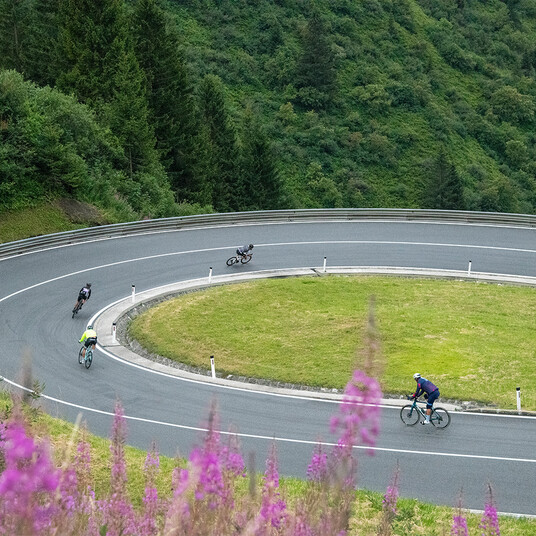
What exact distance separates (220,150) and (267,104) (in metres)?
17.0

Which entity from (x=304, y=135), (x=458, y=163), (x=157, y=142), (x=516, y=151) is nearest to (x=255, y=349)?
(x=157, y=142)

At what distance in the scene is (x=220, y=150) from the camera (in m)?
56.9

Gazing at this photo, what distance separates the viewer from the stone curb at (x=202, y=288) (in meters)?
22.2

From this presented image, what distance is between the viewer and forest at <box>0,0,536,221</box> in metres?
44.6

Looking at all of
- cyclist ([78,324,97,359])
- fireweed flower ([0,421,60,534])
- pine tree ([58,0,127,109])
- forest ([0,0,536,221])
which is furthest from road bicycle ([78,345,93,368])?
pine tree ([58,0,127,109])

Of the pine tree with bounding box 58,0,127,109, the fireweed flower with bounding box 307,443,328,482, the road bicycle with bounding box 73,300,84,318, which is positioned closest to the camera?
the fireweed flower with bounding box 307,443,328,482

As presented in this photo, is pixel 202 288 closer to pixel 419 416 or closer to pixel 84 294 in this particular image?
pixel 84 294

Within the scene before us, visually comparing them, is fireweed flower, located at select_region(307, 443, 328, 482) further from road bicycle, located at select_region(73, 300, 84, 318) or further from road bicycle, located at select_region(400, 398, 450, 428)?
road bicycle, located at select_region(73, 300, 84, 318)

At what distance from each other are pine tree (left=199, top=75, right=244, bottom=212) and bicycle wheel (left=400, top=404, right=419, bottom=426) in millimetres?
36612

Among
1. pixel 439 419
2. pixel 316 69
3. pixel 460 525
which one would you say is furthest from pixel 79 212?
pixel 460 525

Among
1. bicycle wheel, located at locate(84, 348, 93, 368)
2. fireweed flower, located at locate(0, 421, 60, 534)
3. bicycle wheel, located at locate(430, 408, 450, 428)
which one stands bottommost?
fireweed flower, located at locate(0, 421, 60, 534)

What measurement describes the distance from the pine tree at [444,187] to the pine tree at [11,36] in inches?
1271

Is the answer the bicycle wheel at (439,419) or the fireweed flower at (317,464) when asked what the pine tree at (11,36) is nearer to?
the bicycle wheel at (439,419)

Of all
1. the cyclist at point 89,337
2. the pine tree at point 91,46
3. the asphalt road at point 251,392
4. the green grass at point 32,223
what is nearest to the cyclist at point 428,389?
the asphalt road at point 251,392
